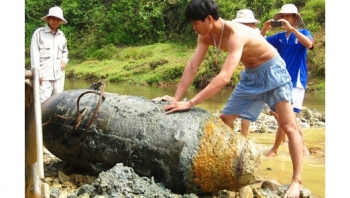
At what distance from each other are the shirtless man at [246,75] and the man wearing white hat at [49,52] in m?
2.13

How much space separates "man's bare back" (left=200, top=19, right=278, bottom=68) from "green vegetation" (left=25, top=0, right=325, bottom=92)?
11333 mm

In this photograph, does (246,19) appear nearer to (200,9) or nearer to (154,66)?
(200,9)

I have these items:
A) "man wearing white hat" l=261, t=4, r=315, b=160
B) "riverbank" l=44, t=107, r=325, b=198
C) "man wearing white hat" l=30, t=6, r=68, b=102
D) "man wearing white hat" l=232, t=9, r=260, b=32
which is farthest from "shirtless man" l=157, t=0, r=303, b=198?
"man wearing white hat" l=30, t=6, r=68, b=102

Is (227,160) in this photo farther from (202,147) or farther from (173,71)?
(173,71)

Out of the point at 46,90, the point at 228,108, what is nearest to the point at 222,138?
the point at 228,108

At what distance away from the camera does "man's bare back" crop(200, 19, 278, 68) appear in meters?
3.68

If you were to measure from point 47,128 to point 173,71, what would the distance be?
1494 centimetres

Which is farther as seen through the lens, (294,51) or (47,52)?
(47,52)

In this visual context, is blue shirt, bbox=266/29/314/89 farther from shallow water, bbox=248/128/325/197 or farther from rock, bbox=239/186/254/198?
rock, bbox=239/186/254/198

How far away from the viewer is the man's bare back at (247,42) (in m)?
3.68

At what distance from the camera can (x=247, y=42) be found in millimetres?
3809

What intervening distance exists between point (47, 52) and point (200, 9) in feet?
9.06

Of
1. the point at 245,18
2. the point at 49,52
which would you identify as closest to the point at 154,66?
the point at 49,52

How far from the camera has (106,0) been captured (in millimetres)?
34594
